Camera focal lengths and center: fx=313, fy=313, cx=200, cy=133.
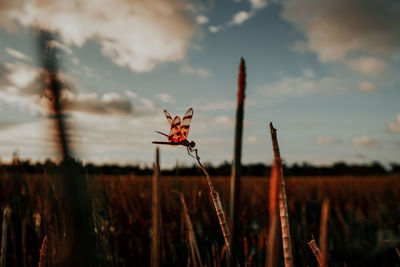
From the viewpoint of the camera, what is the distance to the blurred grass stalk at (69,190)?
0.80 feet

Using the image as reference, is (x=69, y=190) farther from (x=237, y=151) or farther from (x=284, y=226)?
(x=284, y=226)

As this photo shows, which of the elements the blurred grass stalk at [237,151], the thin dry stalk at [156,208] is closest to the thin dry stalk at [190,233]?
the thin dry stalk at [156,208]

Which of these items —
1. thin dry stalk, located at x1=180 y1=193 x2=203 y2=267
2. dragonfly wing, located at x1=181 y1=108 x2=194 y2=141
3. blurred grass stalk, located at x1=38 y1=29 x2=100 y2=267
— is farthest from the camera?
thin dry stalk, located at x1=180 y1=193 x2=203 y2=267

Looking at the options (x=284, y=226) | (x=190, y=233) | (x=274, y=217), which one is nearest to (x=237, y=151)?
(x=274, y=217)

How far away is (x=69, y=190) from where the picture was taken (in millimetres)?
265

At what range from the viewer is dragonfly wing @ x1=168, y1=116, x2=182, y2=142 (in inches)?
14.1

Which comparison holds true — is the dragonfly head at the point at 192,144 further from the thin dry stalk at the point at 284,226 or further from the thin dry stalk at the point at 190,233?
the thin dry stalk at the point at 190,233

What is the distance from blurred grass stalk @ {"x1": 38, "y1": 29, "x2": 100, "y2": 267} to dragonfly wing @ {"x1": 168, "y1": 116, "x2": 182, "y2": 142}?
117 mm

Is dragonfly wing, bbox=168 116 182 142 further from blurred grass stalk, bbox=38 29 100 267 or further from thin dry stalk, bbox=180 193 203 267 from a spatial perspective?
thin dry stalk, bbox=180 193 203 267

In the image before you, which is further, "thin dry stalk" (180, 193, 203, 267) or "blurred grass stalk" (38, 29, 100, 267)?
"thin dry stalk" (180, 193, 203, 267)

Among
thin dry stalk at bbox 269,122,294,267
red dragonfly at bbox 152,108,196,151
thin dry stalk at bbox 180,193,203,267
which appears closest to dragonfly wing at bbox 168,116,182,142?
red dragonfly at bbox 152,108,196,151

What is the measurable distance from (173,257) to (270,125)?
157cm

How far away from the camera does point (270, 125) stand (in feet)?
1.35

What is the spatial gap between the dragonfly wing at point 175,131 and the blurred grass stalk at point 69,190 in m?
0.12
